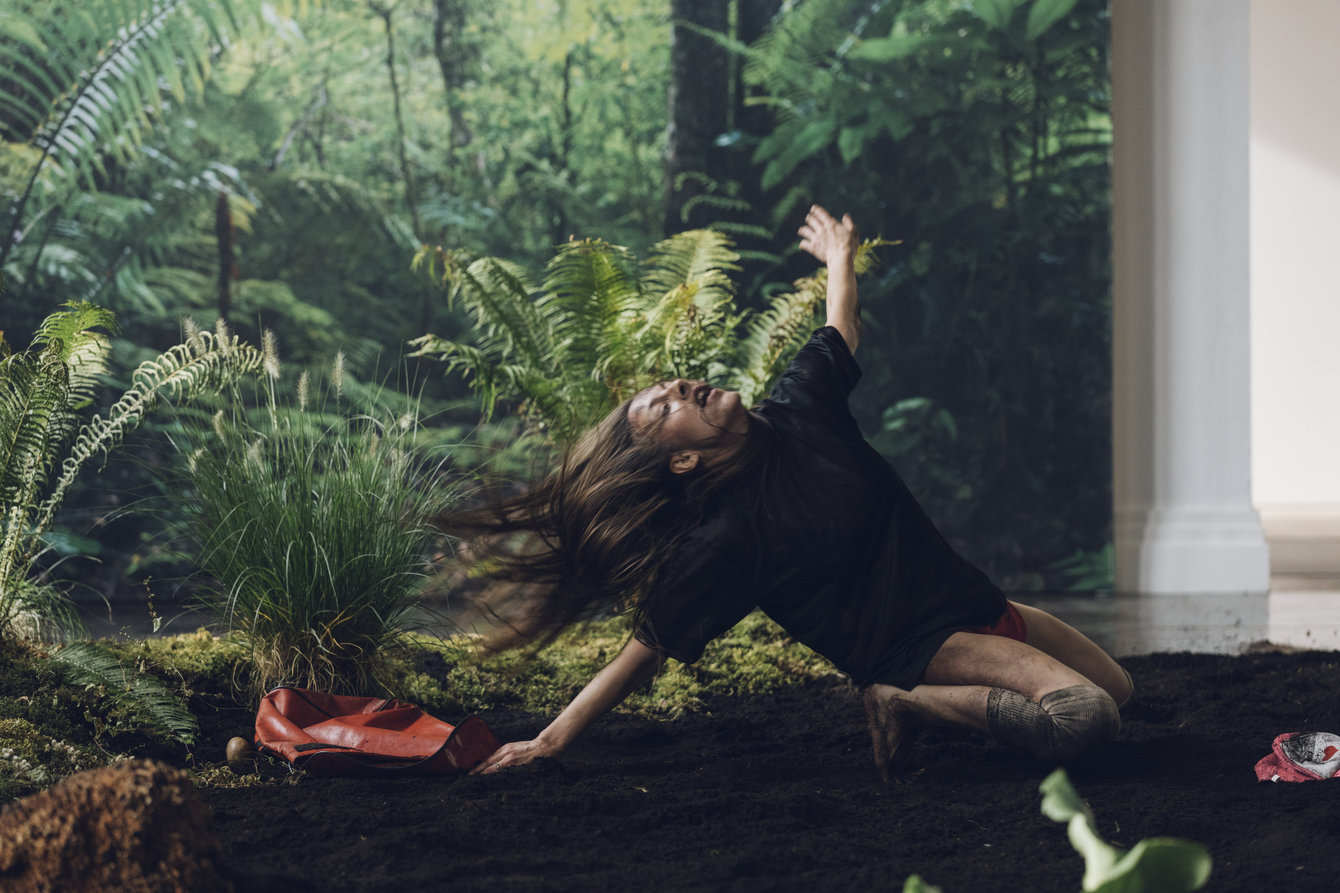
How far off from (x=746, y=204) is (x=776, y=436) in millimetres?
3381

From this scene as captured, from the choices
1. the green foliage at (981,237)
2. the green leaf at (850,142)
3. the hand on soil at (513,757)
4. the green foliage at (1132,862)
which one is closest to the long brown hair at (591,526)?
the hand on soil at (513,757)

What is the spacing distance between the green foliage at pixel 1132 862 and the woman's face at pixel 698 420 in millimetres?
1342

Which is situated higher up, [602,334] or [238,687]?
[602,334]

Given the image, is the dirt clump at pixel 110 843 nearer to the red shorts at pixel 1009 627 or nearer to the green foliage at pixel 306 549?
the green foliage at pixel 306 549

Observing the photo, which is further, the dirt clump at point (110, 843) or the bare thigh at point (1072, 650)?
the bare thigh at point (1072, 650)

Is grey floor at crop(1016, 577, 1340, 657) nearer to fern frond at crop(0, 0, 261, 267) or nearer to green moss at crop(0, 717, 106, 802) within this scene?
green moss at crop(0, 717, 106, 802)

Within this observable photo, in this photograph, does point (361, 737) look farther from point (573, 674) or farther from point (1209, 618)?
point (1209, 618)

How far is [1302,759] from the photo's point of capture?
84.5 inches

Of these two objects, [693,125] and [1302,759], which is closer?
[1302,759]

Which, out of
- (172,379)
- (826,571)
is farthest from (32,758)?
(826,571)

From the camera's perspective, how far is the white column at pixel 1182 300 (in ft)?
17.2

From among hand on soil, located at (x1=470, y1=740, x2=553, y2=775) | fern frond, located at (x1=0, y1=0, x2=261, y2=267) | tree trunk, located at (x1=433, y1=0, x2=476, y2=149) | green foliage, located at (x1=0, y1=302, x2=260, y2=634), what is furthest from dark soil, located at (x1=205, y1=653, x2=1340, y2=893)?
fern frond, located at (x1=0, y1=0, x2=261, y2=267)

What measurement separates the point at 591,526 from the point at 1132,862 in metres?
1.58

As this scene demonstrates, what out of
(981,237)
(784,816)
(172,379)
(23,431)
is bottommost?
(784,816)
